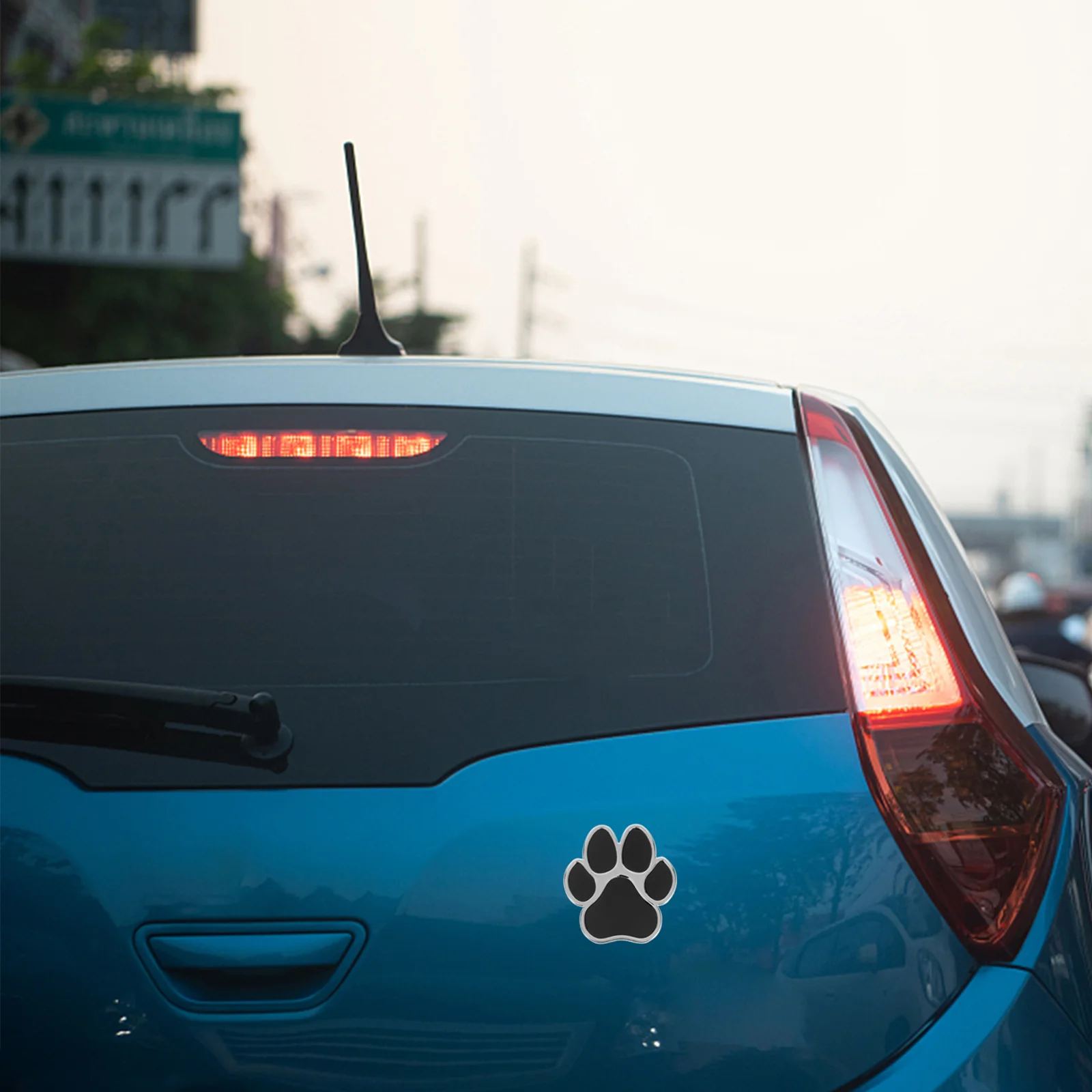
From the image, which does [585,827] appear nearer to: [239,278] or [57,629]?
[57,629]

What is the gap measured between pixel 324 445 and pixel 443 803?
496mm

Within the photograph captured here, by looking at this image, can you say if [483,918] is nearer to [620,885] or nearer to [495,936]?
A: [495,936]

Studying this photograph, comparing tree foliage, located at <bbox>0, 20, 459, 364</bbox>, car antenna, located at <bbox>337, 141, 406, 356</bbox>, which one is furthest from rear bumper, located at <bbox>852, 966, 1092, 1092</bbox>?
tree foliage, located at <bbox>0, 20, 459, 364</bbox>

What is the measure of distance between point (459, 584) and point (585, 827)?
1.09ft

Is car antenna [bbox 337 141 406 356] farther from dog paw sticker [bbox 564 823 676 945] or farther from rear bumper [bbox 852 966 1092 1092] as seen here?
rear bumper [bbox 852 966 1092 1092]

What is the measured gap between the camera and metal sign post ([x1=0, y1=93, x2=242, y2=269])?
17.7 meters

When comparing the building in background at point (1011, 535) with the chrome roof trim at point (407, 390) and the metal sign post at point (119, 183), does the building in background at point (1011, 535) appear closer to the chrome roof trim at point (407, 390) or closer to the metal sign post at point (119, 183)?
the metal sign post at point (119, 183)

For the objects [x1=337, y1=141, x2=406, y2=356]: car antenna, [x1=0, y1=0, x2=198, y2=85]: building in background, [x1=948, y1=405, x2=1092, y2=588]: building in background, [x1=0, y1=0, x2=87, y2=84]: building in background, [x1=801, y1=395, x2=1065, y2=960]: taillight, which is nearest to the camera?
[x1=801, y1=395, x2=1065, y2=960]: taillight

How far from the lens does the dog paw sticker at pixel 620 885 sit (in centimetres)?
151

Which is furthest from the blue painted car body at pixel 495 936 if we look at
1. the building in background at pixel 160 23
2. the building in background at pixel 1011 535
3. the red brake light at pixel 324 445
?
the building in background at pixel 1011 535

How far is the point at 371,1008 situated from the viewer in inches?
58.4

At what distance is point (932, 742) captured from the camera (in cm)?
166

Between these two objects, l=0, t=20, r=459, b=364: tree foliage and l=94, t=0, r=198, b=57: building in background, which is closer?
l=0, t=20, r=459, b=364: tree foliage

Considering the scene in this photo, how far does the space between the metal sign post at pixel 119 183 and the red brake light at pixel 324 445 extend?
16765mm
